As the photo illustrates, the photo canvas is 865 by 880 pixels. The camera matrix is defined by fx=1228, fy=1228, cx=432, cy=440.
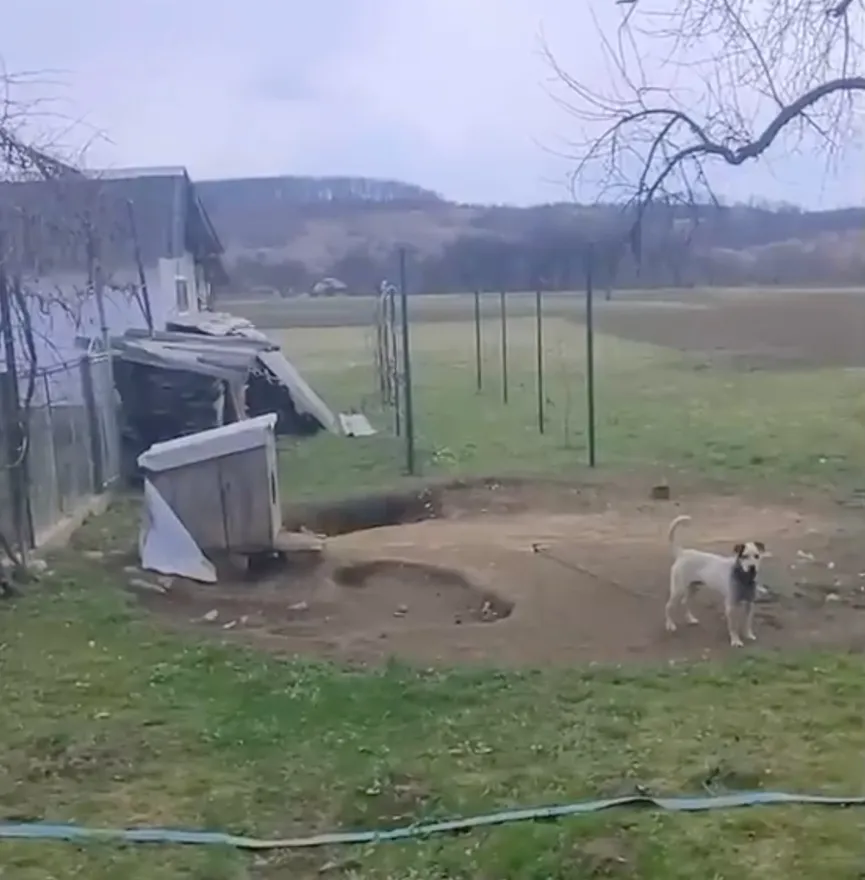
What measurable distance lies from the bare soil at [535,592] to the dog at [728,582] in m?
0.07

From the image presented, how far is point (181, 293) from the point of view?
51.8 feet

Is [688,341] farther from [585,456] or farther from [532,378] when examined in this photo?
[585,456]

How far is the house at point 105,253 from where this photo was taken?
5.74 m

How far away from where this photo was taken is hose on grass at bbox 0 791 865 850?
114 inches

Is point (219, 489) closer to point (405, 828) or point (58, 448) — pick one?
point (58, 448)

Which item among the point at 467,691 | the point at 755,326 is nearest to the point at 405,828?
the point at 467,691

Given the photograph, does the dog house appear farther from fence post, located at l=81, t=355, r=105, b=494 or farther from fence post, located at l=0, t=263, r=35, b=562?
fence post, located at l=81, t=355, r=105, b=494

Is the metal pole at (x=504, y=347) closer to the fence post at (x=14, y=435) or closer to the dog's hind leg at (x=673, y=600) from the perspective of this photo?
the fence post at (x=14, y=435)

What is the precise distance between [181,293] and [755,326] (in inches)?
295

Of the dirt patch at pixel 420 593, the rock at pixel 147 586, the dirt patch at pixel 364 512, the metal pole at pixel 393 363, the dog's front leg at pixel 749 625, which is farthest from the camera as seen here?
the metal pole at pixel 393 363

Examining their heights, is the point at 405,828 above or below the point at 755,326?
below

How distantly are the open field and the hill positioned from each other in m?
1.07

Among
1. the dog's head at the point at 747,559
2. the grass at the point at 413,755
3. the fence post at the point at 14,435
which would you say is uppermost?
the fence post at the point at 14,435

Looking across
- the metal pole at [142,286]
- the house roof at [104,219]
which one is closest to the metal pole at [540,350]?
the metal pole at [142,286]
